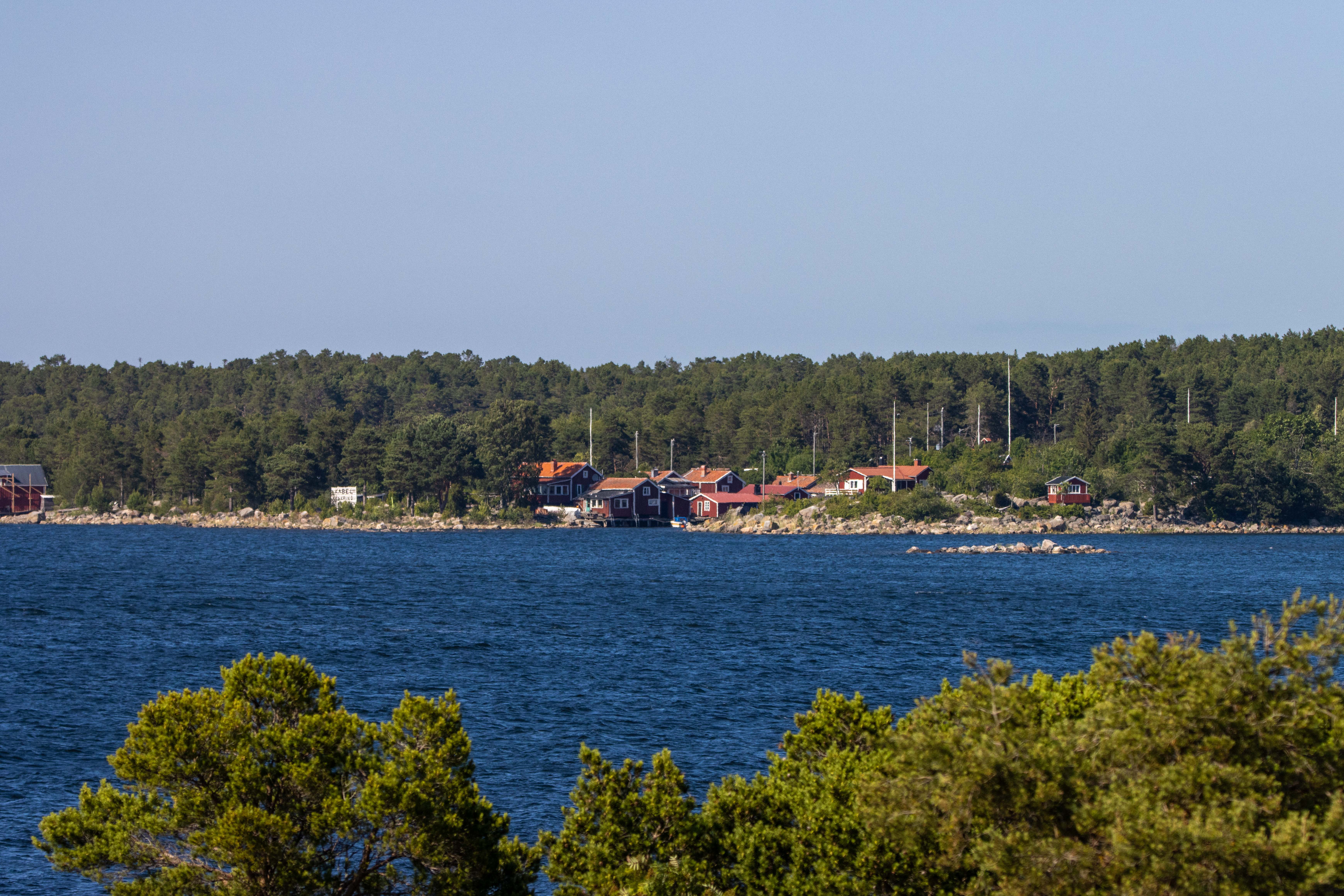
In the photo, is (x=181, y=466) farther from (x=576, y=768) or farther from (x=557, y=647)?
(x=576, y=768)

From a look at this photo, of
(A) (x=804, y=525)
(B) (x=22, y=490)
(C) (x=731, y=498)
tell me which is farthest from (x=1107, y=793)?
(B) (x=22, y=490)

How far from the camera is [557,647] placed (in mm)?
37094

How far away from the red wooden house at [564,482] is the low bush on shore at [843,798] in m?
103

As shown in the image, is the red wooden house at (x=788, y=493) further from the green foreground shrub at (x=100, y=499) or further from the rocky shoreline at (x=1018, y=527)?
the green foreground shrub at (x=100, y=499)

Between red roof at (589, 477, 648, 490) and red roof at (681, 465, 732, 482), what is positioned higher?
red roof at (681, 465, 732, 482)

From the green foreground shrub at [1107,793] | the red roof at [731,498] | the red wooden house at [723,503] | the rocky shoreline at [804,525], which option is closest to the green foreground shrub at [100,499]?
the rocky shoreline at [804,525]

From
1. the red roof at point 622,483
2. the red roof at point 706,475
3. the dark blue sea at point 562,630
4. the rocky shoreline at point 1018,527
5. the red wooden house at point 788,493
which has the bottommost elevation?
the dark blue sea at point 562,630

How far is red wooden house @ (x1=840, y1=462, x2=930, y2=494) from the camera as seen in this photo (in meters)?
103

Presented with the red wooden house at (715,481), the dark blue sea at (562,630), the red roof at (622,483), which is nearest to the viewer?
the dark blue sea at (562,630)

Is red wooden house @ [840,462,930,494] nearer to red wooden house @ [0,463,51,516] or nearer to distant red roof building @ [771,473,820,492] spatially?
distant red roof building @ [771,473,820,492]

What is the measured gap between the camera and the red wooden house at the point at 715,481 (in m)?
116

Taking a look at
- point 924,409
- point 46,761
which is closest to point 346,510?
point 924,409

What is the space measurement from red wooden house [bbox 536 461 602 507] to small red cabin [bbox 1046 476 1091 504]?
146ft

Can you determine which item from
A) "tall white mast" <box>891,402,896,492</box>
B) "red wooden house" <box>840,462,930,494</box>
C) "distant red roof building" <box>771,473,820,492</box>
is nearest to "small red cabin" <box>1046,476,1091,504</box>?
"red wooden house" <box>840,462,930,494</box>
